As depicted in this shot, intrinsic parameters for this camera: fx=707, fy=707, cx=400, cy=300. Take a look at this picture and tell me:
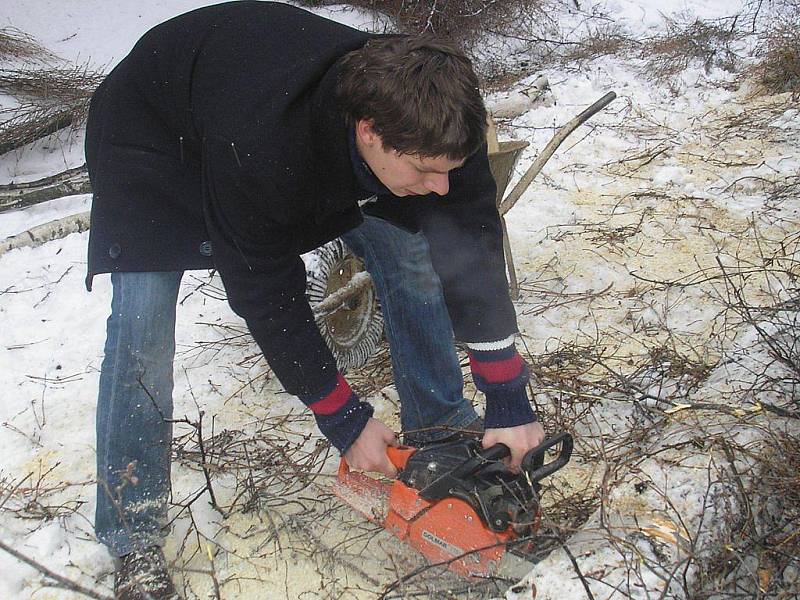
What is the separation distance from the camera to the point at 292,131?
65.2 inches

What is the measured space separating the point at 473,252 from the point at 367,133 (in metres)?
0.57

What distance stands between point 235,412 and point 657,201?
10.6 feet

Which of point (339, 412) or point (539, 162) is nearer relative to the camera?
point (339, 412)

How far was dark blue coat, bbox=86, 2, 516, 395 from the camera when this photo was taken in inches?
66.0

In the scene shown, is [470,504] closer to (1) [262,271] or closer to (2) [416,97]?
(1) [262,271]

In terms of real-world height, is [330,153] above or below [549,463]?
above

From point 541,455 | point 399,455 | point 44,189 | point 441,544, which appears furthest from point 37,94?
point 541,455

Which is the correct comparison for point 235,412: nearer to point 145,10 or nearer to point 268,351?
point 268,351

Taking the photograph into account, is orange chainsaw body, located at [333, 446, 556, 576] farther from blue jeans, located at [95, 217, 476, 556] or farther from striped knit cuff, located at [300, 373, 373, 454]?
blue jeans, located at [95, 217, 476, 556]

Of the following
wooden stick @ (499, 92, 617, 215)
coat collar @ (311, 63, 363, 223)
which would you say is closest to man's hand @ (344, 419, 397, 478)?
coat collar @ (311, 63, 363, 223)

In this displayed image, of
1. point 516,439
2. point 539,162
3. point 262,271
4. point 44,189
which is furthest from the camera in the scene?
point 44,189

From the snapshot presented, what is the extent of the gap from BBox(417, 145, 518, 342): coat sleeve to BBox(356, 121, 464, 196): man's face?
0.30 metres

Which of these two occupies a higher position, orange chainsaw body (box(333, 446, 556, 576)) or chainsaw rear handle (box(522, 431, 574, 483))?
chainsaw rear handle (box(522, 431, 574, 483))

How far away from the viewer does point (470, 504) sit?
1849 millimetres
